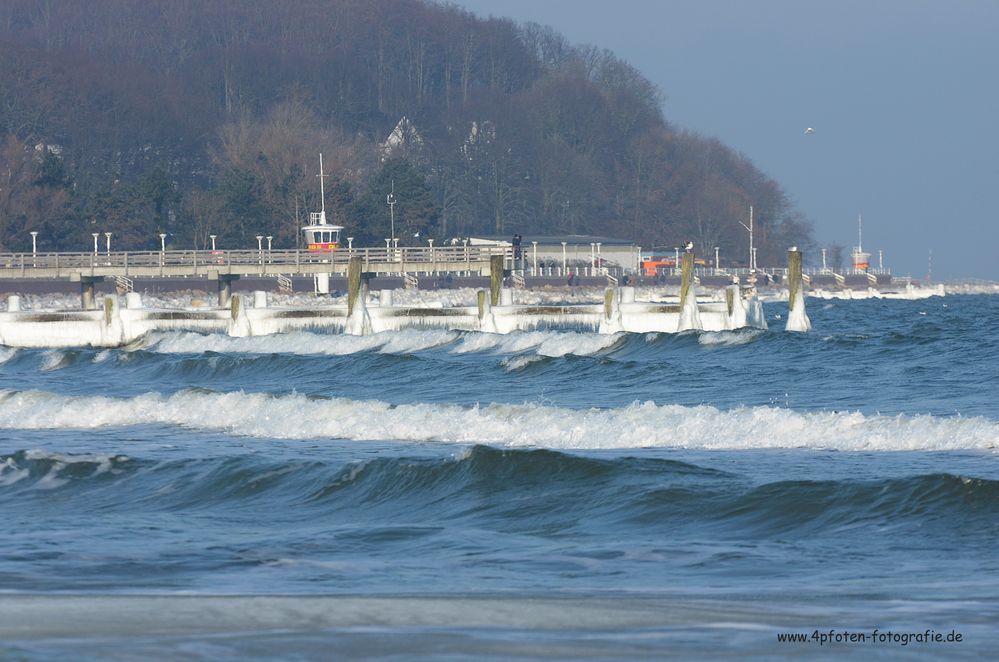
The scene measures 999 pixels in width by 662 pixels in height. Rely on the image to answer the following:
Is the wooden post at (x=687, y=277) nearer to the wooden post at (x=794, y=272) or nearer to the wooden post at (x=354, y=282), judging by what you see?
the wooden post at (x=794, y=272)

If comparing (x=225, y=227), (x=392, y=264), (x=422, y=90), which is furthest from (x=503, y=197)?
(x=392, y=264)

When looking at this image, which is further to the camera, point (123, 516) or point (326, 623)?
point (123, 516)

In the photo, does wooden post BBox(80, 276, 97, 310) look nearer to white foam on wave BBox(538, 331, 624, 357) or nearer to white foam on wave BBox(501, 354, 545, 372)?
white foam on wave BBox(538, 331, 624, 357)

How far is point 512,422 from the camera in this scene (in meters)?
22.7

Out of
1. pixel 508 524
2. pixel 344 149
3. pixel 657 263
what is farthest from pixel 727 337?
pixel 657 263

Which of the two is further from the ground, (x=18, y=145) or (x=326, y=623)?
(x=18, y=145)

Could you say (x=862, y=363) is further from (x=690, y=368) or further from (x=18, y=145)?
(x=18, y=145)

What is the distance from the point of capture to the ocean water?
9805 mm

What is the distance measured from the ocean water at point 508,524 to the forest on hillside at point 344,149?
7805 centimetres

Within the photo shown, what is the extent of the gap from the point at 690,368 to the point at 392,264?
1175 inches

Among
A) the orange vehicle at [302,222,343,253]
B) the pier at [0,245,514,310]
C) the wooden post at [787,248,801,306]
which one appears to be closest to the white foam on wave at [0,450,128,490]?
the wooden post at [787,248,801,306]

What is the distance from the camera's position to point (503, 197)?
505 feet

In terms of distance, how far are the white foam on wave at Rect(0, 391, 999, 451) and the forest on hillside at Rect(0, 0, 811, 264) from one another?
250ft

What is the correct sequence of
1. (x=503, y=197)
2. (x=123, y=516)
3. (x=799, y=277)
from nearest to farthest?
1. (x=123, y=516)
2. (x=799, y=277)
3. (x=503, y=197)
